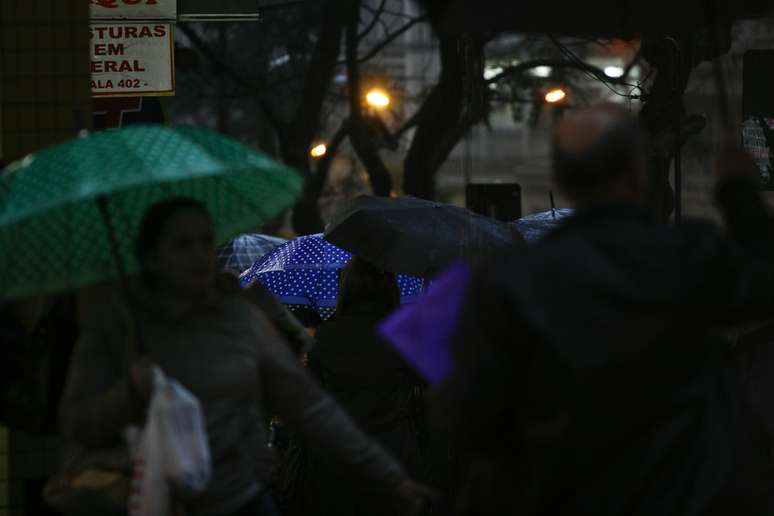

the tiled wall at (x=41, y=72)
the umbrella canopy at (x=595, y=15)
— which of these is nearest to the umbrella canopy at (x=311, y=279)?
the umbrella canopy at (x=595, y=15)

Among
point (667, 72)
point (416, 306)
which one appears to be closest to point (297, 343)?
point (416, 306)

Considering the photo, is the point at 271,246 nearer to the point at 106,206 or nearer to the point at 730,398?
the point at 106,206

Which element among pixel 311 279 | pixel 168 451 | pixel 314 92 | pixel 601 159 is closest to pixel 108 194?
pixel 168 451

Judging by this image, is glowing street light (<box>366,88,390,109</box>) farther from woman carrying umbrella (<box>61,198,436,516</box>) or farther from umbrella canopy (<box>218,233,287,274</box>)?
woman carrying umbrella (<box>61,198,436,516</box>)

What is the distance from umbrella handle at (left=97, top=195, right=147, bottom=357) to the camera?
437cm

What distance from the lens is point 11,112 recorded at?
20.0 ft

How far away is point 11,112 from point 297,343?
4.75 feet

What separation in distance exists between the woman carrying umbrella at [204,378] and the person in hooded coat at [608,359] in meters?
0.85

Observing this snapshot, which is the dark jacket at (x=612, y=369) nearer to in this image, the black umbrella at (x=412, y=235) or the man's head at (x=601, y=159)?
the man's head at (x=601, y=159)

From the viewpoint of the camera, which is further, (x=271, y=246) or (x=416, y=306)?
(x=271, y=246)

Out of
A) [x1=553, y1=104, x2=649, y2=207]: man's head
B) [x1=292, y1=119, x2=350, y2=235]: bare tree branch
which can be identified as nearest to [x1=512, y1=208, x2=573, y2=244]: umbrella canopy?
[x1=553, y1=104, x2=649, y2=207]: man's head

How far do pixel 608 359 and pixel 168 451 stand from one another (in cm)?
125

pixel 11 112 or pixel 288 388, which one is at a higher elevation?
pixel 11 112

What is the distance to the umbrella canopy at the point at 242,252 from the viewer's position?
15.3 metres
